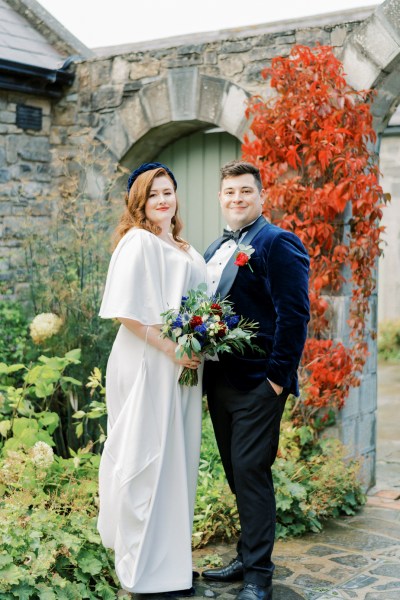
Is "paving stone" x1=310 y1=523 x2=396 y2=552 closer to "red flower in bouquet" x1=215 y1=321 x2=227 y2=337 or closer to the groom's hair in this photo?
"red flower in bouquet" x1=215 y1=321 x2=227 y2=337

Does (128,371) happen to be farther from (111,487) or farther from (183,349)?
(111,487)

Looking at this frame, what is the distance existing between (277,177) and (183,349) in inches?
87.6

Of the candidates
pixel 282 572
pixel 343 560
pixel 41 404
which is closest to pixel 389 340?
pixel 41 404

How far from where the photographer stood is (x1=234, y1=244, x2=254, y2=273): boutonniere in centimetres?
341

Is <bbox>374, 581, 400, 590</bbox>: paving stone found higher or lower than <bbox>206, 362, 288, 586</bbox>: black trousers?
lower

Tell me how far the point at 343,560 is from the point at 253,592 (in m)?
0.94

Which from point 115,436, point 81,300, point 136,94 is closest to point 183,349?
point 115,436

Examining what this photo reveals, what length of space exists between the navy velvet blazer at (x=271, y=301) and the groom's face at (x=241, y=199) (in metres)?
0.06

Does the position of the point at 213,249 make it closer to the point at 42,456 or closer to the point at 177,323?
the point at 177,323

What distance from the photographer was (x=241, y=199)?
3545 millimetres

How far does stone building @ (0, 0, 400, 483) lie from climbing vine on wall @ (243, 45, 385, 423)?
11.9 inches

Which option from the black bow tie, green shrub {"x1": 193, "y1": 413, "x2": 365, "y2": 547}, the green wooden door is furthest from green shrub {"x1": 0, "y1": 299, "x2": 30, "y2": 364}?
the black bow tie

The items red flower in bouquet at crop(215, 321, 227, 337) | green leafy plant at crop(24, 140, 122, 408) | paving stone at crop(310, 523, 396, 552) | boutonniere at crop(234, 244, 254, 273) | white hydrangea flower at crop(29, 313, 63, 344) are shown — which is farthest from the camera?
green leafy plant at crop(24, 140, 122, 408)

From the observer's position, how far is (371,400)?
5.65 m
